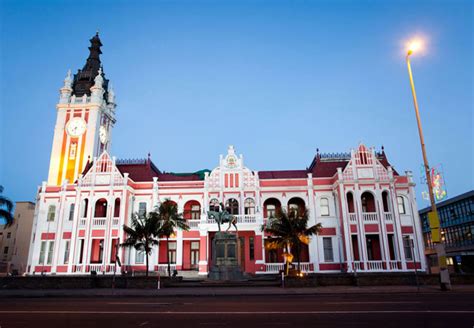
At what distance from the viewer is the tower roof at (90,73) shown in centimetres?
5069

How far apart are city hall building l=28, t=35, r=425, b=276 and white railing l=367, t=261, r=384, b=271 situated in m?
0.10

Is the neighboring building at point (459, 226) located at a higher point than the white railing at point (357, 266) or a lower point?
higher

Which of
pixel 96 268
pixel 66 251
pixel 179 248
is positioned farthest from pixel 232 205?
pixel 66 251

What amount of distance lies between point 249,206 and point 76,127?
29.7m

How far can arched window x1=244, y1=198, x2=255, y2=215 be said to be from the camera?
37.1 m

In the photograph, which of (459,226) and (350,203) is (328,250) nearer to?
(350,203)

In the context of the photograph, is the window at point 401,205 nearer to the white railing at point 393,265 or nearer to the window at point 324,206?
the white railing at point 393,265

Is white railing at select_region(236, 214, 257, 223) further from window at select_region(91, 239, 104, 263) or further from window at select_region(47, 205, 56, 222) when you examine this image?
window at select_region(47, 205, 56, 222)

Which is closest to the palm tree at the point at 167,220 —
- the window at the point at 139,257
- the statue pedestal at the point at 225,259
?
the statue pedestal at the point at 225,259

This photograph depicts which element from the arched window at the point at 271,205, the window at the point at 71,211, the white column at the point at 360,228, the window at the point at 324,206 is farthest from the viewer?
the arched window at the point at 271,205

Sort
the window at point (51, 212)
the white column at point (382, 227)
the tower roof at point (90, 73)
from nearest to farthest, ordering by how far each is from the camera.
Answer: the white column at point (382, 227) < the window at point (51, 212) < the tower roof at point (90, 73)

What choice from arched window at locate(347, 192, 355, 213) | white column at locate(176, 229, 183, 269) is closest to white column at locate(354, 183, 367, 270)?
arched window at locate(347, 192, 355, 213)

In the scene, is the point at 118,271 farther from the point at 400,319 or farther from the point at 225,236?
the point at 400,319

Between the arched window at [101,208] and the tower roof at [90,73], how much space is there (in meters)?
21.0
